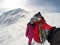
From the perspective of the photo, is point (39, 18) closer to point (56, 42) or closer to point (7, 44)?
point (56, 42)

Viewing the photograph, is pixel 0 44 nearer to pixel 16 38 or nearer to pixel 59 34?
pixel 16 38

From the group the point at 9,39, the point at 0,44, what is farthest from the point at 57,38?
the point at 9,39

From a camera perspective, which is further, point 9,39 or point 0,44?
point 9,39

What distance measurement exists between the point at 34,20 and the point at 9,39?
5796 mm

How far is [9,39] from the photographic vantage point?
895 cm

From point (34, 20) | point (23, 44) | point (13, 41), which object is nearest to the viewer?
point (34, 20)

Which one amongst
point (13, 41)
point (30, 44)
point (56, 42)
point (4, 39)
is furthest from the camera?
point (4, 39)

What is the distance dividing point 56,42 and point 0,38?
8750 millimetres

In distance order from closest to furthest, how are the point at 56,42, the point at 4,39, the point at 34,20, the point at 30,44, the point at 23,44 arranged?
the point at 56,42 → the point at 34,20 → the point at 30,44 → the point at 23,44 → the point at 4,39

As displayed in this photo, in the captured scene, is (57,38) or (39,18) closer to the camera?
(57,38)

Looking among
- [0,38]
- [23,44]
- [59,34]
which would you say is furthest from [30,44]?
[59,34]

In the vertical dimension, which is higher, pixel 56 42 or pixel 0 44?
pixel 56 42

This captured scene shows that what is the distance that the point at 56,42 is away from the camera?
0.85 meters

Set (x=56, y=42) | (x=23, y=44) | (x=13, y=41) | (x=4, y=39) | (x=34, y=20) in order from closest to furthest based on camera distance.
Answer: (x=56, y=42) → (x=34, y=20) → (x=23, y=44) → (x=13, y=41) → (x=4, y=39)
